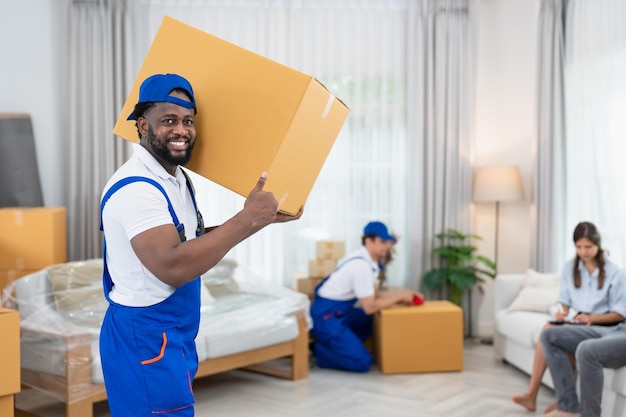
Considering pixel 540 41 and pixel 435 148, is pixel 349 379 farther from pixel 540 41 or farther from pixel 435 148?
pixel 540 41

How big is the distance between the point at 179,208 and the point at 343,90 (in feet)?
13.6

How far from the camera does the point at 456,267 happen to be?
586 centimetres

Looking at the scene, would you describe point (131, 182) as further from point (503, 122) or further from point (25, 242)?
point (503, 122)

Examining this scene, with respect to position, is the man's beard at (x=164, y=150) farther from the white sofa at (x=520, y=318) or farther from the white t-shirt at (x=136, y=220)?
the white sofa at (x=520, y=318)

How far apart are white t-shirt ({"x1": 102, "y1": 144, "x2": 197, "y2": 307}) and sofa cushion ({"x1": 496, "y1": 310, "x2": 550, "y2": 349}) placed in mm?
3116

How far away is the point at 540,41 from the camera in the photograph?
557 centimetres

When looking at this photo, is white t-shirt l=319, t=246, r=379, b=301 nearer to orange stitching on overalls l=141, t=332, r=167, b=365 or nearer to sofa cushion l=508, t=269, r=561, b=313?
sofa cushion l=508, t=269, r=561, b=313

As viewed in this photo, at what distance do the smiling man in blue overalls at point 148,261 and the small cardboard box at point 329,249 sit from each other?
3651 millimetres

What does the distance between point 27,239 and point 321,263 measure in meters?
2.04

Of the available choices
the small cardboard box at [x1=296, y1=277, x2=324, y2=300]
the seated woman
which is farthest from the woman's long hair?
the small cardboard box at [x1=296, y1=277, x2=324, y2=300]

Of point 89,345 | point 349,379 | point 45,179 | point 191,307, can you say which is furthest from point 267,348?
point 191,307

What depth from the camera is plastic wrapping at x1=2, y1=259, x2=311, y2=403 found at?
12.3ft

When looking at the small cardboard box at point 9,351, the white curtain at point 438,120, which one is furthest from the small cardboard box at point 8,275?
the white curtain at point 438,120

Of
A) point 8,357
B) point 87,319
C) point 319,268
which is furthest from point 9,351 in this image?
point 319,268
